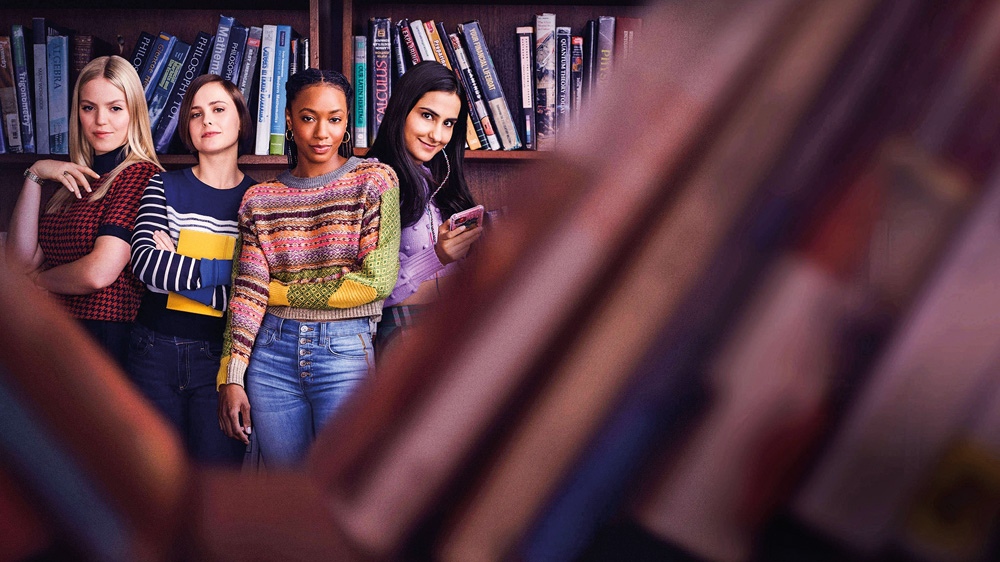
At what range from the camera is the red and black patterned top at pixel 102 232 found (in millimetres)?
1062

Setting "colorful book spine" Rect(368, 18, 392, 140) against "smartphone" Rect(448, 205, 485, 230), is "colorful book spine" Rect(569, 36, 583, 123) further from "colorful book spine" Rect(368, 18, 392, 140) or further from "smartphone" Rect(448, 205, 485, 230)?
"smartphone" Rect(448, 205, 485, 230)

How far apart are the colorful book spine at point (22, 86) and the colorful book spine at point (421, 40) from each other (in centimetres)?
96

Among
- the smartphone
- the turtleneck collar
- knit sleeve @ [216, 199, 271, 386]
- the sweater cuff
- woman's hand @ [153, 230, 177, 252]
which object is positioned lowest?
the sweater cuff

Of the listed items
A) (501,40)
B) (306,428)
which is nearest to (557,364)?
(306,428)

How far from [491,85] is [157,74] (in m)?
0.83

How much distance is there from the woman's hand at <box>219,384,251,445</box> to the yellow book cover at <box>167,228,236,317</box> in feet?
0.61

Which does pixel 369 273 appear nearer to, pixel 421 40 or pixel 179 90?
pixel 421 40

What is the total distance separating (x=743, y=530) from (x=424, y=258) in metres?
0.99

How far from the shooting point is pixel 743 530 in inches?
2.9

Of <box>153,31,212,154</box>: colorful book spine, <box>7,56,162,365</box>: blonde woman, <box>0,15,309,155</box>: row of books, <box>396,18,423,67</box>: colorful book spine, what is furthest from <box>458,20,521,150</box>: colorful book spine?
<box>7,56,162,365</box>: blonde woman

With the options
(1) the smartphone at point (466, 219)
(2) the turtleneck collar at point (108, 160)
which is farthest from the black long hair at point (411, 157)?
(2) the turtleneck collar at point (108, 160)

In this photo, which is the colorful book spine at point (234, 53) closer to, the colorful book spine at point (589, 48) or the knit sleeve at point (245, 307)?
the knit sleeve at point (245, 307)

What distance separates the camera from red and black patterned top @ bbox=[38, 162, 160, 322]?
1062 millimetres

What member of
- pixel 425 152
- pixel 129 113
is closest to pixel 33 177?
pixel 129 113
